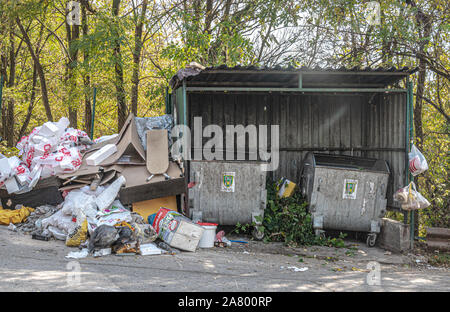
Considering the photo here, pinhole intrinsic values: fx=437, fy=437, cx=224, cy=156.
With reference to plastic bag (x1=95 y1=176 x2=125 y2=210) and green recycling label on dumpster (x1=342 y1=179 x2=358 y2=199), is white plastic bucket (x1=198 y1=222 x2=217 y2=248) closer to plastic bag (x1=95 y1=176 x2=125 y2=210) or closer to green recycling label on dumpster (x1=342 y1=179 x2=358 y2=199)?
plastic bag (x1=95 y1=176 x2=125 y2=210)

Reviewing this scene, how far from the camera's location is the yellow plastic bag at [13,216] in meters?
7.04

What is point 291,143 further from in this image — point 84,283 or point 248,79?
point 84,283

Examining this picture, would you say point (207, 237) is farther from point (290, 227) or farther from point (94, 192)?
point (94, 192)

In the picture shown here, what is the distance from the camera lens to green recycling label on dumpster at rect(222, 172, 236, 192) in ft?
24.6

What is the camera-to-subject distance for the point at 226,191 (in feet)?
24.7

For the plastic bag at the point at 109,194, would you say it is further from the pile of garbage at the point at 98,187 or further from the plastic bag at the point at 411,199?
the plastic bag at the point at 411,199

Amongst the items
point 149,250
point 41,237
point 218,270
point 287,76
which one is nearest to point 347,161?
point 287,76

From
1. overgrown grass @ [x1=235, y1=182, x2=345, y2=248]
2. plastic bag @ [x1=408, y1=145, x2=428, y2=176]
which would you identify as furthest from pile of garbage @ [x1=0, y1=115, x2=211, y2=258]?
plastic bag @ [x1=408, y1=145, x2=428, y2=176]

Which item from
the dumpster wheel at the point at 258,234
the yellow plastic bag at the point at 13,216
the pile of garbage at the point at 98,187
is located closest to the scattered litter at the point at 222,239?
the dumpster wheel at the point at 258,234

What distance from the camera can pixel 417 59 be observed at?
395 inches

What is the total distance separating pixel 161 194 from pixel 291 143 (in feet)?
11.6

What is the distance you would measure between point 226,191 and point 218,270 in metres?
2.14

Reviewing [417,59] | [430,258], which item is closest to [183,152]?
[430,258]

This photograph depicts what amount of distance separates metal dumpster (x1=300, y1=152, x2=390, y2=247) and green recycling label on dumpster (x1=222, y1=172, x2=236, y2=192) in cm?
145
